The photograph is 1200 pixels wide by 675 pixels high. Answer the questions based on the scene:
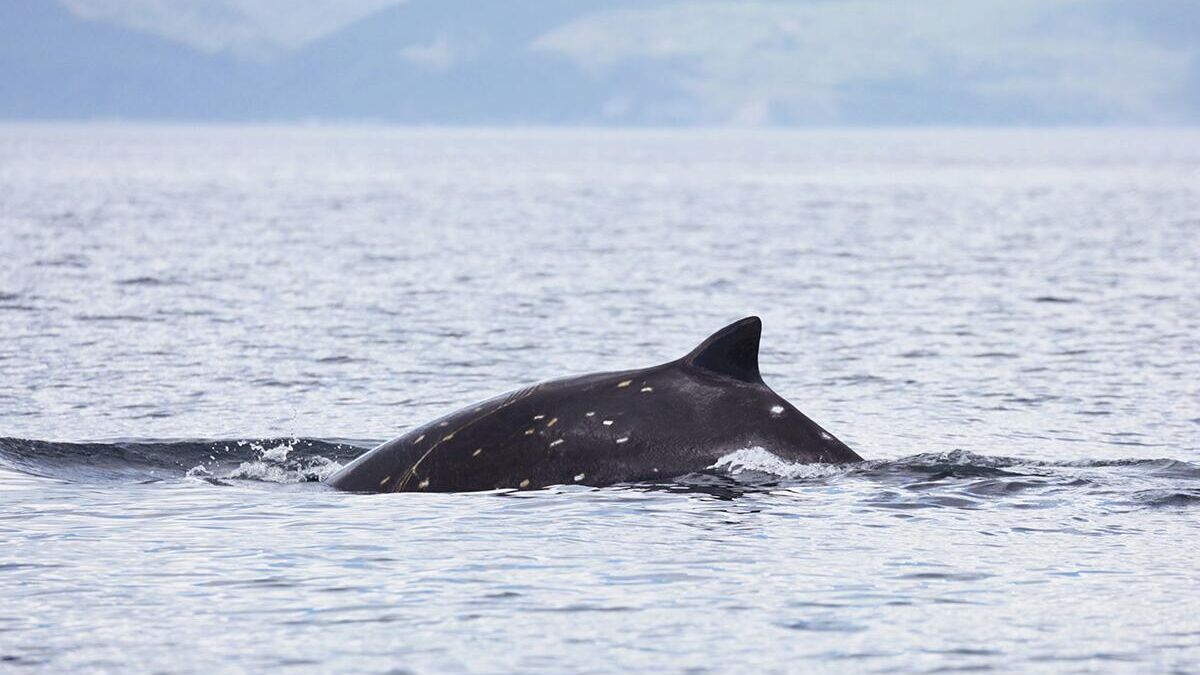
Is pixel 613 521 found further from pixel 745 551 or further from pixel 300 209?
pixel 300 209

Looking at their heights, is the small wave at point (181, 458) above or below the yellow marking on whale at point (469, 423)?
below

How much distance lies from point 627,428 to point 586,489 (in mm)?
600

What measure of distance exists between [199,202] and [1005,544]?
227ft

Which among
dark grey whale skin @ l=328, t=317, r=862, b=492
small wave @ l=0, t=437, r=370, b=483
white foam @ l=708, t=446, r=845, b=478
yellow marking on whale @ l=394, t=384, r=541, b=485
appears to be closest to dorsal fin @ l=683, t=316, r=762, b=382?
dark grey whale skin @ l=328, t=317, r=862, b=492

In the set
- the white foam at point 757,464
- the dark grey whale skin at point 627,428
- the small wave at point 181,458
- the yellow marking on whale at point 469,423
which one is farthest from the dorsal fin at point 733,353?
the small wave at point 181,458

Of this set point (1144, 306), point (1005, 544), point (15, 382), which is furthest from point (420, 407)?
point (1144, 306)

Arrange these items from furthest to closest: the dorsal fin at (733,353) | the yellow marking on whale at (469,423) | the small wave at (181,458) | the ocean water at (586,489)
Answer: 1. the small wave at (181,458)
2. the yellow marking on whale at (469,423)
3. the dorsal fin at (733,353)
4. the ocean water at (586,489)

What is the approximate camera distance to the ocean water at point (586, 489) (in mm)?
10805

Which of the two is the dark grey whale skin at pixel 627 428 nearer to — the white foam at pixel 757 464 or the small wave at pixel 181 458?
the white foam at pixel 757 464

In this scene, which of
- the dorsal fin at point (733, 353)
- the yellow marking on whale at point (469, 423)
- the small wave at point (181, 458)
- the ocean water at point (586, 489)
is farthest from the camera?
the small wave at point (181, 458)

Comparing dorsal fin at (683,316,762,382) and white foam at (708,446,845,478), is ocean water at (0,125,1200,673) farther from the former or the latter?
dorsal fin at (683,316,762,382)

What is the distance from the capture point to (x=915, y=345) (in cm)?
2817

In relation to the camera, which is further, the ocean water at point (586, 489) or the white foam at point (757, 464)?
the white foam at point (757, 464)

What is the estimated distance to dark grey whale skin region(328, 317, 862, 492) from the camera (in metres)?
13.9
